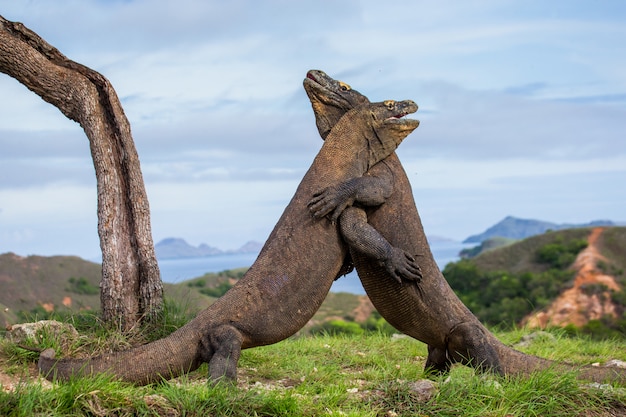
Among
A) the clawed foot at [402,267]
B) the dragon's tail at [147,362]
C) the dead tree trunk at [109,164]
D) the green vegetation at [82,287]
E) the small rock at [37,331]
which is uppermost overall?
the dead tree trunk at [109,164]

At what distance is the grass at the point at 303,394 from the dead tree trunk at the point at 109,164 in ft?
1.90

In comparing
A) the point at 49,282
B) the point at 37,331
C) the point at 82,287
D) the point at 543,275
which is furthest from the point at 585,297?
the point at 37,331

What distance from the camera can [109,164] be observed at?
29.3 ft

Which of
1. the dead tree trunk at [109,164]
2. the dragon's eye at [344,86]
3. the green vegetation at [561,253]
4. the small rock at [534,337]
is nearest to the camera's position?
the dragon's eye at [344,86]

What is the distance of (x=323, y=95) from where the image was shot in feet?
23.8

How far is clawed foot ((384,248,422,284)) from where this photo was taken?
258 inches

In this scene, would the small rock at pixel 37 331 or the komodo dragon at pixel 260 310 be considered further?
the small rock at pixel 37 331

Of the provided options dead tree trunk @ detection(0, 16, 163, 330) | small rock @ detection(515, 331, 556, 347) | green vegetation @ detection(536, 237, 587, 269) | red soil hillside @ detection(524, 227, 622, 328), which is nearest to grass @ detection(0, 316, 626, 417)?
dead tree trunk @ detection(0, 16, 163, 330)

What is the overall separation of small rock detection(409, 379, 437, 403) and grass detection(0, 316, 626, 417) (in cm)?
2

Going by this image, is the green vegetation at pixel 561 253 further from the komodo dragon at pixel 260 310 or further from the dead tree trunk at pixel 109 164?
the komodo dragon at pixel 260 310

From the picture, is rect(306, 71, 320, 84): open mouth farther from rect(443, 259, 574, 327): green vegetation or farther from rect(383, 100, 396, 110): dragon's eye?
rect(443, 259, 574, 327): green vegetation

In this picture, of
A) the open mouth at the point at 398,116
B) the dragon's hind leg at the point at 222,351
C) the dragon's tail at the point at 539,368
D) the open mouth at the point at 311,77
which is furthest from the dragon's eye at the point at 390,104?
the dragon's hind leg at the point at 222,351

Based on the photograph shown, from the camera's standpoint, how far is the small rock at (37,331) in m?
7.94

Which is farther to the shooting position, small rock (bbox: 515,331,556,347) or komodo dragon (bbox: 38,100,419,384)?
small rock (bbox: 515,331,556,347)
